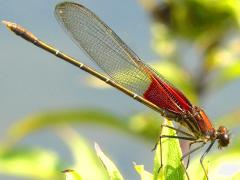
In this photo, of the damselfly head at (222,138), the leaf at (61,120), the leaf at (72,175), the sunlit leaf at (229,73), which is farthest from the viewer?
the leaf at (61,120)

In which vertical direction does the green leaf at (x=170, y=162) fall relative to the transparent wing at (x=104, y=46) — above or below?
below

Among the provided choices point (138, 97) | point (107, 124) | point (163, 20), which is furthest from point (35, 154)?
point (138, 97)

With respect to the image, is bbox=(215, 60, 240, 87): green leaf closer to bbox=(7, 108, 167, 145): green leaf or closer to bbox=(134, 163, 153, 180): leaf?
bbox=(7, 108, 167, 145): green leaf

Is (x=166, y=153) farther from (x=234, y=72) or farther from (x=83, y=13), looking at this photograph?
(x=234, y=72)

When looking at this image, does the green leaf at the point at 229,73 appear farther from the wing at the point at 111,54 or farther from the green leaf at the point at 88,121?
the wing at the point at 111,54

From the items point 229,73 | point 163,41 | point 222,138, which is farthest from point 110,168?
point 163,41

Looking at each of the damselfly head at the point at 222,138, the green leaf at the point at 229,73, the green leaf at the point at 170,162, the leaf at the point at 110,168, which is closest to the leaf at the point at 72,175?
the leaf at the point at 110,168

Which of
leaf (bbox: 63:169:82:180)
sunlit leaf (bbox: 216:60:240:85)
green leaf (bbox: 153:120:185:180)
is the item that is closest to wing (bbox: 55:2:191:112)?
green leaf (bbox: 153:120:185:180)
